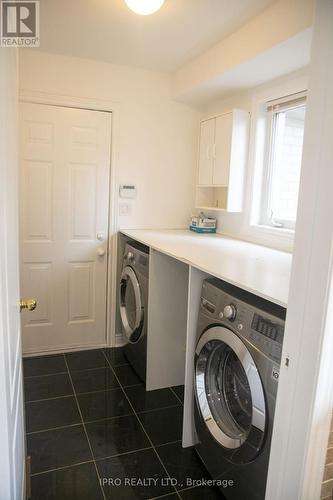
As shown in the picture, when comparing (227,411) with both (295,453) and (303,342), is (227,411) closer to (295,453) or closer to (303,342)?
(295,453)

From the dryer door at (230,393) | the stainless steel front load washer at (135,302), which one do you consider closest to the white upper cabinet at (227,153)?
the stainless steel front load washer at (135,302)

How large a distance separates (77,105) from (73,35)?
0.53 m

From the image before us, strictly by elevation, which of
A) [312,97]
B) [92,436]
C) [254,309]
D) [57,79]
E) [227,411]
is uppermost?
[57,79]

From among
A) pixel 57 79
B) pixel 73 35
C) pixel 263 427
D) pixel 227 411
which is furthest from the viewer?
pixel 57 79

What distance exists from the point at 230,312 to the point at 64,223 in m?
1.83

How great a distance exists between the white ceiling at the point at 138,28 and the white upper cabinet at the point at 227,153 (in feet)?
1.72

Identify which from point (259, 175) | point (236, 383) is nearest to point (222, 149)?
point (259, 175)

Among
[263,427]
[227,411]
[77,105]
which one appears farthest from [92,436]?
[77,105]

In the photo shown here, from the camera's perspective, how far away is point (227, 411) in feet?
5.25

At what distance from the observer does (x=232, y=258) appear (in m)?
1.94

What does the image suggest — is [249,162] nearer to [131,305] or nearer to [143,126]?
[143,126]

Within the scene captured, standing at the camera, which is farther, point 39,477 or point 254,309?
point 39,477

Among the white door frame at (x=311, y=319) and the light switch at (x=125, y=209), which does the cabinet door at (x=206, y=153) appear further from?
the white door frame at (x=311, y=319)

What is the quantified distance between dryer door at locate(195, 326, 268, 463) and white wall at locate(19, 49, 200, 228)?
5.47 feet
